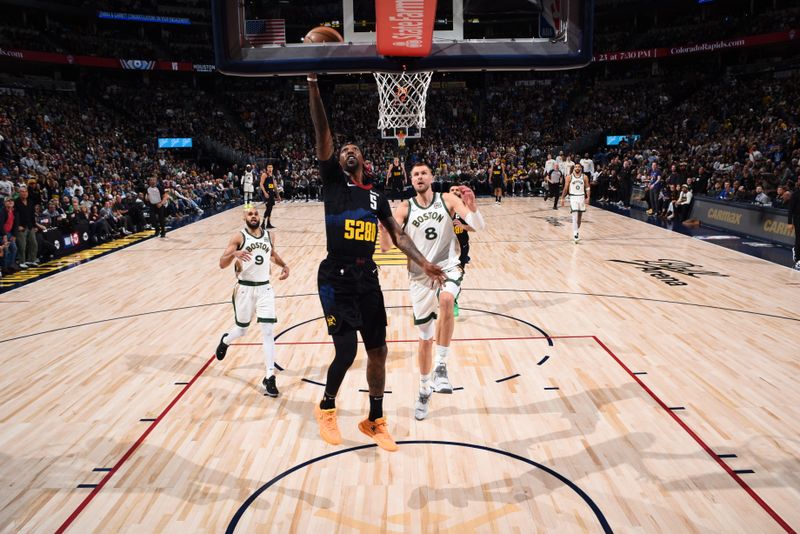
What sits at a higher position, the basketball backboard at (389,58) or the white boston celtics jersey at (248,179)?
the basketball backboard at (389,58)

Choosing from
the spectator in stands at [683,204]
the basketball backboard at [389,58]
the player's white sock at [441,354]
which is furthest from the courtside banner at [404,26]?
the spectator in stands at [683,204]

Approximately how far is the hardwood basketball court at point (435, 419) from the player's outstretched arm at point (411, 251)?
1.44 m

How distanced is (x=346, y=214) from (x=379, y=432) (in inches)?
67.3

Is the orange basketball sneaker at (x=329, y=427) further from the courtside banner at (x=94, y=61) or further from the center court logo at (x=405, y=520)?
the courtside banner at (x=94, y=61)

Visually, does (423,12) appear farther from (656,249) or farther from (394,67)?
(656,249)

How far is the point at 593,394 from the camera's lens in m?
5.56

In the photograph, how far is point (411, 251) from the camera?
425 cm

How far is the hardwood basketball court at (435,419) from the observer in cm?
380

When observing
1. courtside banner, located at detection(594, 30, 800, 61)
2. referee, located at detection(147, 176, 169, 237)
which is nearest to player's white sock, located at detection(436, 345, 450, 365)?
referee, located at detection(147, 176, 169, 237)

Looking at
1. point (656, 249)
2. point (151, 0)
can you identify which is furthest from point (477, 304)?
point (151, 0)

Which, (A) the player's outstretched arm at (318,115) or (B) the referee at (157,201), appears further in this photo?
(B) the referee at (157,201)

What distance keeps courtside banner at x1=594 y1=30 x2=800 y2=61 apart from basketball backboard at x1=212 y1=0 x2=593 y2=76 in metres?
27.6

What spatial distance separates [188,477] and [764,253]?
12.6 m

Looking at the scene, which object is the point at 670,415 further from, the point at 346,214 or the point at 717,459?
the point at 346,214
